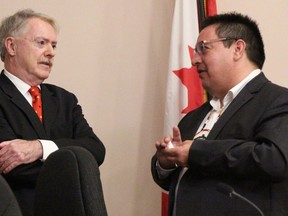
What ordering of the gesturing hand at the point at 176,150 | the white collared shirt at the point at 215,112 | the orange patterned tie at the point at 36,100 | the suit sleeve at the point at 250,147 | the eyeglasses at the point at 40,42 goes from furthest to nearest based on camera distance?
1. the eyeglasses at the point at 40,42
2. the orange patterned tie at the point at 36,100
3. the white collared shirt at the point at 215,112
4. the gesturing hand at the point at 176,150
5. the suit sleeve at the point at 250,147

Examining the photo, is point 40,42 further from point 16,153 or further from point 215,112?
point 215,112

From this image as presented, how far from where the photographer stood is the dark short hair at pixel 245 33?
2230mm

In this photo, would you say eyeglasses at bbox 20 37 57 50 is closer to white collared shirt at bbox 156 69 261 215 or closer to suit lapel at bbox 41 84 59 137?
suit lapel at bbox 41 84 59 137

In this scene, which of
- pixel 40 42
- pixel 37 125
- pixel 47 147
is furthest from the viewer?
pixel 40 42

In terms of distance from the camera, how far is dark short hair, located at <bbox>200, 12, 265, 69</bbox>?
7.32ft

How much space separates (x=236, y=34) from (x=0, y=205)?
1.69 m

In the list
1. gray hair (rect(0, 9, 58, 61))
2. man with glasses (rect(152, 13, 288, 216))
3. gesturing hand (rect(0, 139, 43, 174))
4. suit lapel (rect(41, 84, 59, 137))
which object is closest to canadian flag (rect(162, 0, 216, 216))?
man with glasses (rect(152, 13, 288, 216))

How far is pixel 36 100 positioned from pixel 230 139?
0.93m

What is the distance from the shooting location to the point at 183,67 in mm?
2932

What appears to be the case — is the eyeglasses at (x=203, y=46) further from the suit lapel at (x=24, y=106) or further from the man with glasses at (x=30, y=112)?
the suit lapel at (x=24, y=106)

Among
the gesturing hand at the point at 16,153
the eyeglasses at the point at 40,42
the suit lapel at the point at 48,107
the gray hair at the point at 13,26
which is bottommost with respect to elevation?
the gesturing hand at the point at 16,153

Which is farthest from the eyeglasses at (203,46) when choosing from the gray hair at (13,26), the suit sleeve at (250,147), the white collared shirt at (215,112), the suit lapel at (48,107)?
the gray hair at (13,26)

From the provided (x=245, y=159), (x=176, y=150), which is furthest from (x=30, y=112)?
(x=245, y=159)

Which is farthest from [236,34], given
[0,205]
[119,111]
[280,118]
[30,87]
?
[0,205]
